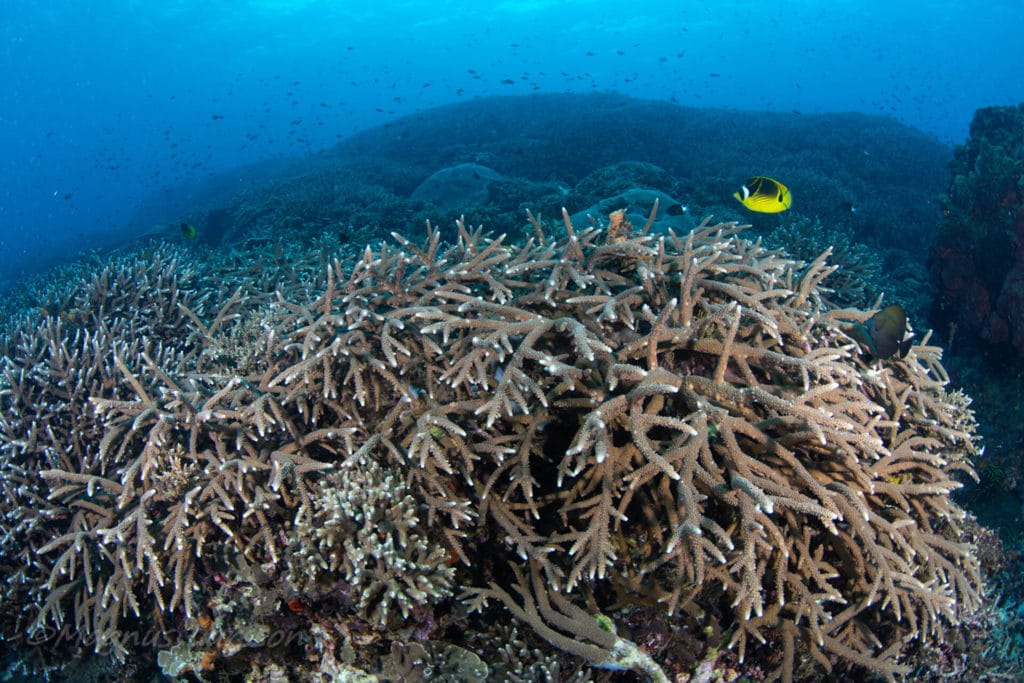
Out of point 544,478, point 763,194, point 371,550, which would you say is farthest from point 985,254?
point 371,550

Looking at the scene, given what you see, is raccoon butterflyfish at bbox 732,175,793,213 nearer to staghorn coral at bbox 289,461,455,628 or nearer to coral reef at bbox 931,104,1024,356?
coral reef at bbox 931,104,1024,356

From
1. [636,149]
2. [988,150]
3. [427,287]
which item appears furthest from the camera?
[636,149]

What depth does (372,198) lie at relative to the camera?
46.3 ft

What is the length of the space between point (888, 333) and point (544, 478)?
7.55ft

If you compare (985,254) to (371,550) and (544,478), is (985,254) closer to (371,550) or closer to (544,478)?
(544,478)

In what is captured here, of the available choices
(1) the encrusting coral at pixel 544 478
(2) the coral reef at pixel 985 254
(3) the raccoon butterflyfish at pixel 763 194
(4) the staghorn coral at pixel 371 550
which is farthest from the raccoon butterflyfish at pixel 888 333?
(2) the coral reef at pixel 985 254

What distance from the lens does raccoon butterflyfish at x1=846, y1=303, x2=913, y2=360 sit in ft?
9.99

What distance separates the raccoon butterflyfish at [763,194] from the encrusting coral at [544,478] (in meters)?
2.94

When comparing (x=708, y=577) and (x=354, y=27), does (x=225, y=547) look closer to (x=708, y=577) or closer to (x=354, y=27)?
(x=708, y=577)

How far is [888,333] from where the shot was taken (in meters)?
3.12

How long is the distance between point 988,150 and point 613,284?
29.8 ft

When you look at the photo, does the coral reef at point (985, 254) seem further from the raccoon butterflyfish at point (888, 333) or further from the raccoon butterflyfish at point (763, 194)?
the raccoon butterflyfish at point (888, 333)

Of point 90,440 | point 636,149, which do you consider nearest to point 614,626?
point 90,440

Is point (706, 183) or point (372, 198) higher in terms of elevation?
point (372, 198)
